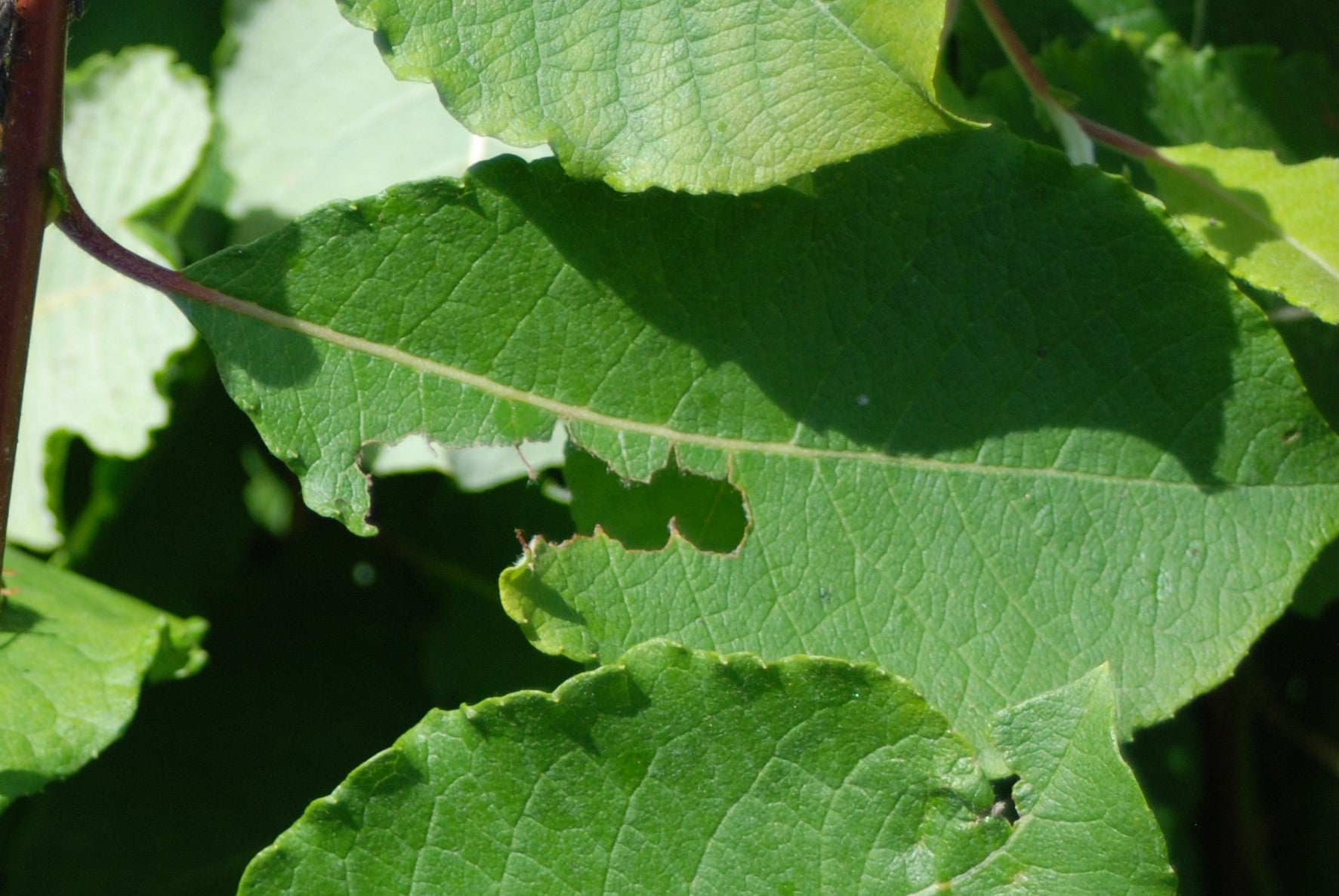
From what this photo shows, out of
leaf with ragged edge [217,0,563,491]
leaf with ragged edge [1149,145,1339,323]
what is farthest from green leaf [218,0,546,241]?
leaf with ragged edge [1149,145,1339,323]

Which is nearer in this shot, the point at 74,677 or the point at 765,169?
the point at 765,169

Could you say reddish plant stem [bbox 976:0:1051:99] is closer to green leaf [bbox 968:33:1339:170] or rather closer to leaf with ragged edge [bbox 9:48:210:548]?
green leaf [bbox 968:33:1339:170]

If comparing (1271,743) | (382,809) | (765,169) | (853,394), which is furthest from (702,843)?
(1271,743)

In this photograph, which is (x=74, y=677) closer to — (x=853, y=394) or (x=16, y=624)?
(x=16, y=624)

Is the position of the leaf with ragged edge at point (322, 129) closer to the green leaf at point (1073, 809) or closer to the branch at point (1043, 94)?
the branch at point (1043, 94)

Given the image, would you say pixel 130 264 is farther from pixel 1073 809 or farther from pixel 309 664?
pixel 1073 809

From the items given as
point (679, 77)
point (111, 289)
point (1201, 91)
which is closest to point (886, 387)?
point (679, 77)
